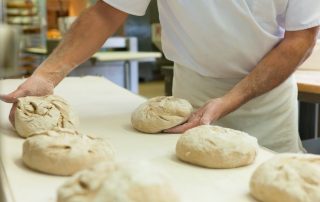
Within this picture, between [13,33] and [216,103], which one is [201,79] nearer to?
[216,103]

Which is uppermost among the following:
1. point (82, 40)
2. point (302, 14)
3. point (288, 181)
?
point (302, 14)

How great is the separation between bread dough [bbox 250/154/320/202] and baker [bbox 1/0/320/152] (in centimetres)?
45

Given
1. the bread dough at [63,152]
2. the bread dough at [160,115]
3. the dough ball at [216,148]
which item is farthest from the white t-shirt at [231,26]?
the bread dough at [63,152]

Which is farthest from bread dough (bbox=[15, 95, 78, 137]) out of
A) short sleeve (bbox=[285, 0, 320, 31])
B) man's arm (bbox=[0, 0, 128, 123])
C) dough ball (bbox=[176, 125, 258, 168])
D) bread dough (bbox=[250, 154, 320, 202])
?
short sleeve (bbox=[285, 0, 320, 31])

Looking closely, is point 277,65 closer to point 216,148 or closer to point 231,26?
point 231,26

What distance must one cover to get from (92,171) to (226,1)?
89cm

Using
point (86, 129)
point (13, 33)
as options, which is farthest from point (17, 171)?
point (13, 33)

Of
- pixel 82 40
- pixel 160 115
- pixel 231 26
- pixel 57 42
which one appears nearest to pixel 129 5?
pixel 82 40

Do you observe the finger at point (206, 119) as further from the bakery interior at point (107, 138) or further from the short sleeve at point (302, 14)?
the short sleeve at point (302, 14)

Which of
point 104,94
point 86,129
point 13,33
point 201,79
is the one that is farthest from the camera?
point 104,94

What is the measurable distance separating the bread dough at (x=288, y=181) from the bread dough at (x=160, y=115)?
0.42 m

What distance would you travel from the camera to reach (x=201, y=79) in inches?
55.8

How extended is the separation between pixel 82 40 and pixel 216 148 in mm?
731

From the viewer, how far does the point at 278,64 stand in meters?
1.27
